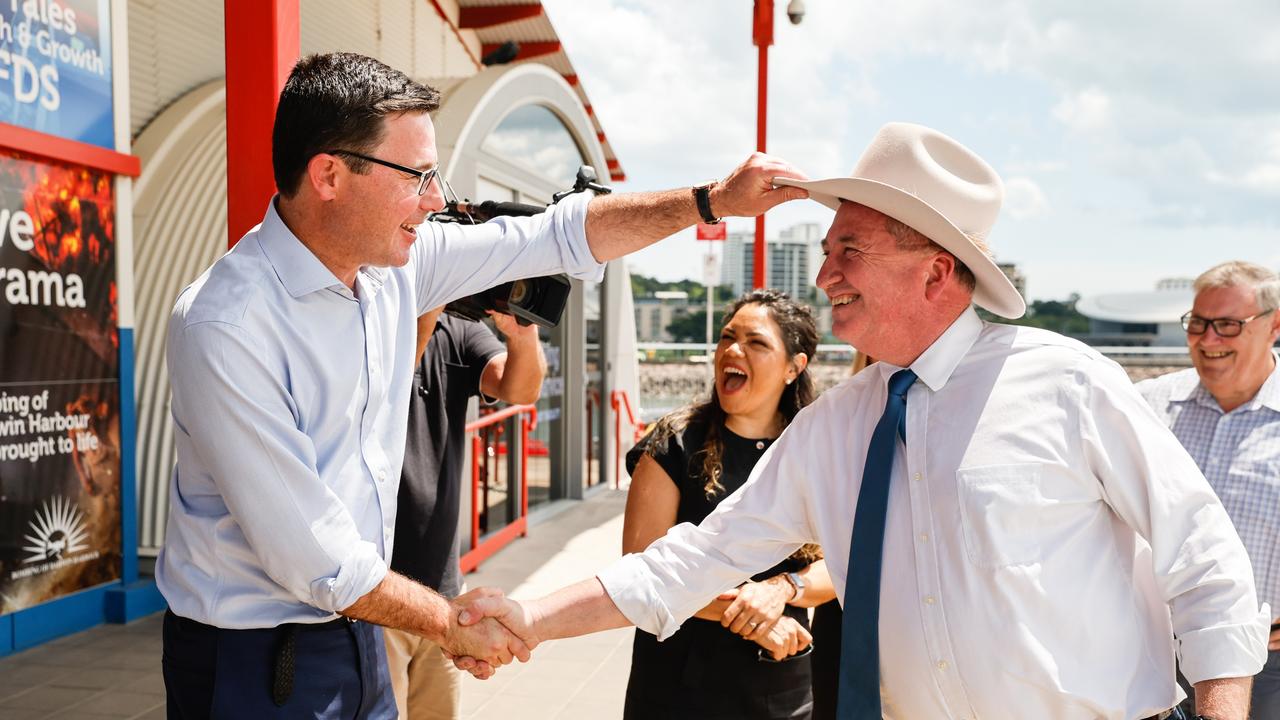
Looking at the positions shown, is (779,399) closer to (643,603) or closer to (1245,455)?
(643,603)

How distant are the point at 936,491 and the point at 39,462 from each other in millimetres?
4721

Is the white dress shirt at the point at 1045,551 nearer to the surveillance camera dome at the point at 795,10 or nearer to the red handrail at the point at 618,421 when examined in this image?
the surveillance camera dome at the point at 795,10

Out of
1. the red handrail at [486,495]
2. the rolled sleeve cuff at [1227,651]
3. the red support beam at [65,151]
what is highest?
the red support beam at [65,151]

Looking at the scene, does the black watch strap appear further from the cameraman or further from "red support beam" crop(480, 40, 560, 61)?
"red support beam" crop(480, 40, 560, 61)

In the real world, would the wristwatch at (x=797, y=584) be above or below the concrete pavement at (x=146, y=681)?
above

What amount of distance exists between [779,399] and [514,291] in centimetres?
85

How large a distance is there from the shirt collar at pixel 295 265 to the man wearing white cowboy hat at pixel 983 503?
101 cm

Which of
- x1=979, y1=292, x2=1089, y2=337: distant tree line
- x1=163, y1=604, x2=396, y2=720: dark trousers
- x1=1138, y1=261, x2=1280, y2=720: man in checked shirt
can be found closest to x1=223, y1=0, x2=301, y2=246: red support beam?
x1=163, y1=604, x2=396, y2=720: dark trousers

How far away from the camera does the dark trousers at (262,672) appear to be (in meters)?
1.85

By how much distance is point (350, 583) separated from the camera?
1.81 meters

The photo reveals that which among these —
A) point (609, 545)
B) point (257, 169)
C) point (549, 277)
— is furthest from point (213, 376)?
point (609, 545)

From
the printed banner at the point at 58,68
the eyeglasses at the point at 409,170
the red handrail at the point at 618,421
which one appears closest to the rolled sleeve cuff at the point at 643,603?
the eyeglasses at the point at 409,170

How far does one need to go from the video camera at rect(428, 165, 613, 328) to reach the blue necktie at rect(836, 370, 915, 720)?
1078 mm

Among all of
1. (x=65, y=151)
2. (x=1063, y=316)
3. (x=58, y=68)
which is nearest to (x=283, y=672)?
(x=65, y=151)
